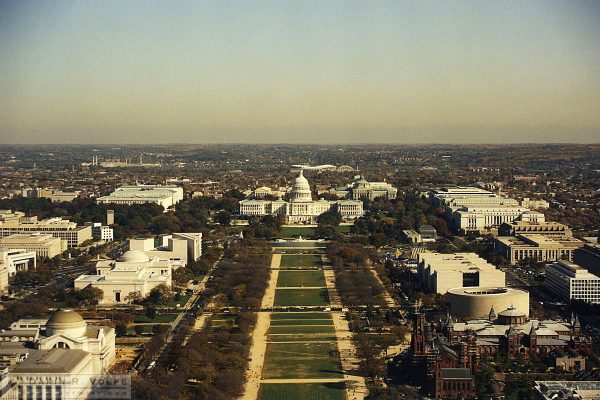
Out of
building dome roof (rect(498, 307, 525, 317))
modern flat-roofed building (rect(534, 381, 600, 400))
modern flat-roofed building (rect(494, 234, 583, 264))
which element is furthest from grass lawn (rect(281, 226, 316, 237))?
modern flat-roofed building (rect(534, 381, 600, 400))

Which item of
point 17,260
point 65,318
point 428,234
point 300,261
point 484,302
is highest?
point 65,318

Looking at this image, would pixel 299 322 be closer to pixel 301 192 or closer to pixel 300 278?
pixel 300 278

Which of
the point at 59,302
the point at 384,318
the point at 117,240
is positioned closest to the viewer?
the point at 384,318

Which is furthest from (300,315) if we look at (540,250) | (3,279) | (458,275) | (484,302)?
(540,250)

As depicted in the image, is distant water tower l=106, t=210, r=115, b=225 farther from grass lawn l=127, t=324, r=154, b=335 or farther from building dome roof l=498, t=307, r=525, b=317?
building dome roof l=498, t=307, r=525, b=317

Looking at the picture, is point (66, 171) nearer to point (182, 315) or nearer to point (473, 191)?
point (473, 191)

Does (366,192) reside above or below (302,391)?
above

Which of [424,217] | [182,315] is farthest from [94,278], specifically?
[424,217]
